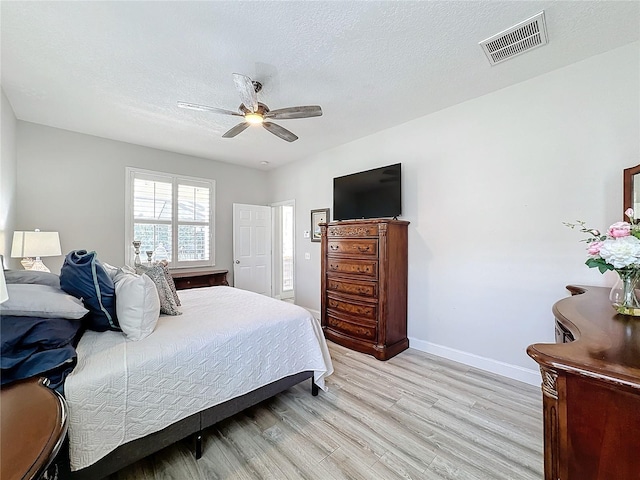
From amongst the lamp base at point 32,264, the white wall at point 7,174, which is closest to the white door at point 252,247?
the lamp base at point 32,264

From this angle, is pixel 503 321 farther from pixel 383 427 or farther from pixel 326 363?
pixel 326 363

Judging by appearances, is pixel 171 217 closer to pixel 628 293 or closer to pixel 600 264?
pixel 600 264

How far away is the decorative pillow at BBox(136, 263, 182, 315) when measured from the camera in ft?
6.74

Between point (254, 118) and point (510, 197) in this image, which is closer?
point (254, 118)

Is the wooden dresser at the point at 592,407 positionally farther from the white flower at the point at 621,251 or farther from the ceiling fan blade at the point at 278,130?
the ceiling fan blade at the point at 278,130

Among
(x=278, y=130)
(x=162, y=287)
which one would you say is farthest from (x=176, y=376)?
(x=278, y=130)

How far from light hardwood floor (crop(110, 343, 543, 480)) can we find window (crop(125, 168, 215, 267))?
3113mm

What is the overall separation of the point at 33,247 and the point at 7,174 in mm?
779

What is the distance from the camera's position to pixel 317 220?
4598 millimetres

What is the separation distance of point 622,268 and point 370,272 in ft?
6.78

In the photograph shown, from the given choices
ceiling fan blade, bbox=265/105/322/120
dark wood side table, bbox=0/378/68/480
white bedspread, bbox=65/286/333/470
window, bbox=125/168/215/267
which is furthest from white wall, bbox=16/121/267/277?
dark wood side table, bbox=0/378/68/480

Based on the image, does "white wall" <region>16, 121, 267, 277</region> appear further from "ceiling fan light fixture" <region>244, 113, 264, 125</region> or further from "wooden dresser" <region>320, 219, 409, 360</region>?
"wooden dresser" <region>320, 219, 409, 360</region>

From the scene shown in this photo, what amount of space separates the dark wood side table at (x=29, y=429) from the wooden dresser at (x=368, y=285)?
8.79 ft

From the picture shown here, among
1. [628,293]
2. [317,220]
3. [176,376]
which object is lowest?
[176,376]
